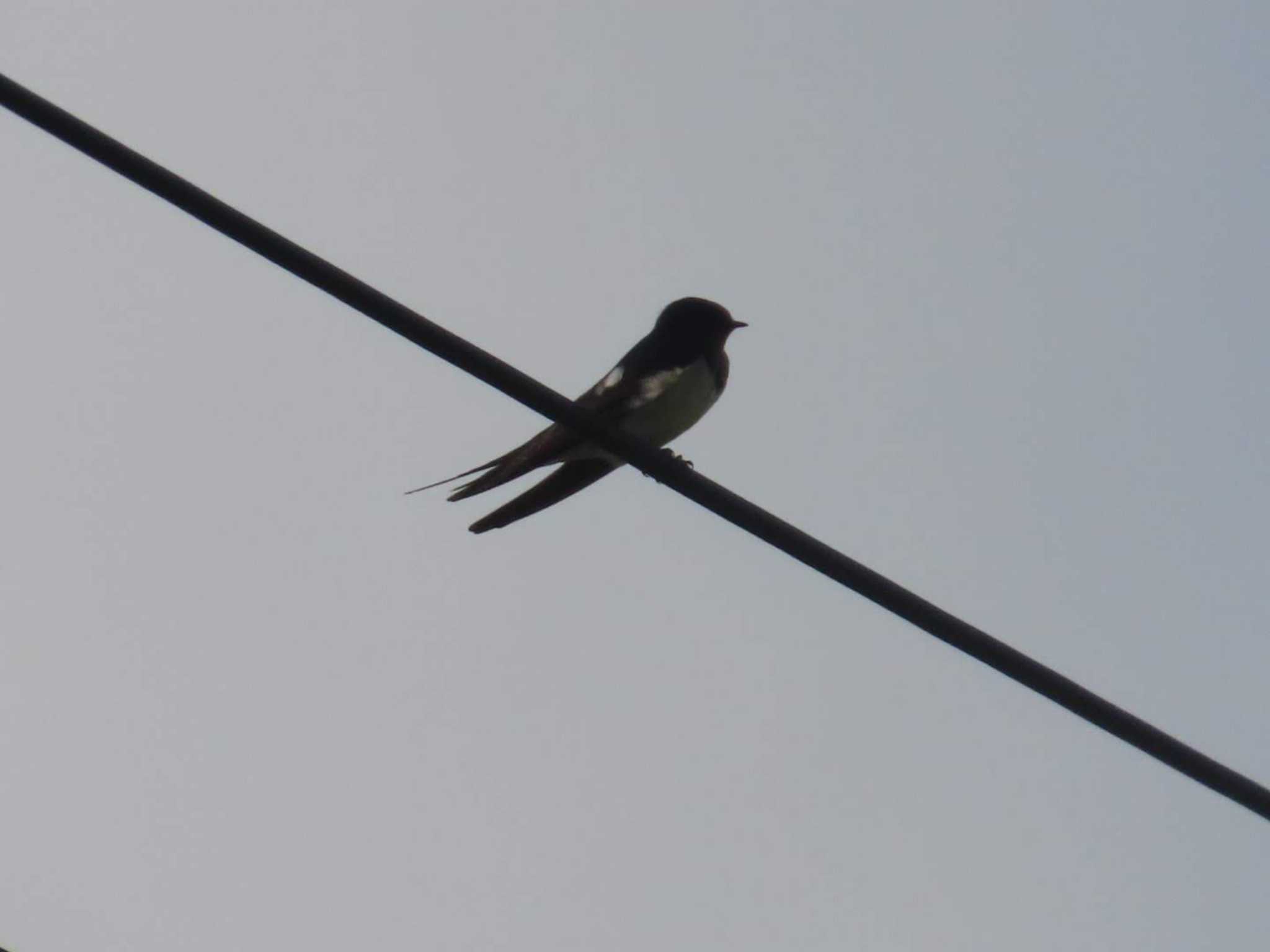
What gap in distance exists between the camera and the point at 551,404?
8.64 ft

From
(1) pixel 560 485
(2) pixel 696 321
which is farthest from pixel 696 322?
(1) pixel 560 485

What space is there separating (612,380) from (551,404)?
126 inches

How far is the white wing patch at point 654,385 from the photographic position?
5.55 meters

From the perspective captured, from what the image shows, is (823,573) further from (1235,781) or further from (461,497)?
(461,497)

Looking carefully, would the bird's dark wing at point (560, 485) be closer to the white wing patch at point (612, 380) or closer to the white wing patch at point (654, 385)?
the white wing patch at point (654, 385)

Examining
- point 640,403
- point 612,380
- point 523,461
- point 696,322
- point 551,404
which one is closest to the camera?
point 551,404

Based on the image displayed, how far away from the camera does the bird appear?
4625 mm

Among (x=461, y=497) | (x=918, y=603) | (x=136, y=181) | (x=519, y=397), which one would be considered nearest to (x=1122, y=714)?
(x=918, y=603)

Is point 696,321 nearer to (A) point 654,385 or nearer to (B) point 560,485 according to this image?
(A) point 654,385

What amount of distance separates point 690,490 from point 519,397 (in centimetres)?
36

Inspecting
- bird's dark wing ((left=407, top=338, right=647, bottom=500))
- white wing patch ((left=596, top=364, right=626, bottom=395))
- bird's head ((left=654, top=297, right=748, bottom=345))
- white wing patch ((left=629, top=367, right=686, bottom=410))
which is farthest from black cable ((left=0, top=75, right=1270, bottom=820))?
bird's head ((left=654, top=297, right=748, bottom=345))

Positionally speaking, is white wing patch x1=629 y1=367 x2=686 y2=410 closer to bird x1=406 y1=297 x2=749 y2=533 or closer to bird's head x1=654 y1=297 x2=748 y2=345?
bird x1=406 y1=297 x2=749 y2=533

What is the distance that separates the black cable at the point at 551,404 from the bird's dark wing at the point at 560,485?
230cm

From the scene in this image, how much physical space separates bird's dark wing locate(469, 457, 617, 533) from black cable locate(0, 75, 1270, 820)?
2295 mm
